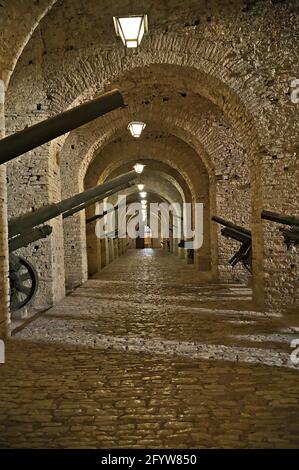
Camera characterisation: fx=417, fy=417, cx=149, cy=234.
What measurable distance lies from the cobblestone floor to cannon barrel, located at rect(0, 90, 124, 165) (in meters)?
2.07

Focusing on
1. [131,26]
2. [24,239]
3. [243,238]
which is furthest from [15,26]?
[243,238]

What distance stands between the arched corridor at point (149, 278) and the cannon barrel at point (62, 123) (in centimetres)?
1

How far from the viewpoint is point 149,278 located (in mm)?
12375

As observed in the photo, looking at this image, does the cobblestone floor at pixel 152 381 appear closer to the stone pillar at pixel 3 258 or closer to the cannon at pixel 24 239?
the stone pillar at pixel 3 258

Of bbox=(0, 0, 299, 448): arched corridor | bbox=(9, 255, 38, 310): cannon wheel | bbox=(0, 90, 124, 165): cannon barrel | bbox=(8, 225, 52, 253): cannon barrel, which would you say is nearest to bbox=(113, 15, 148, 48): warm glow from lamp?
bbox=(0, 0, 299, 448): arched corridor

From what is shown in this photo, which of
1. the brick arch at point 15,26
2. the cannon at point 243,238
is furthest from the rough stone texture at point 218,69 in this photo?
the brick arch at point 15,26

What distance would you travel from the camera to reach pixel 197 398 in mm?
3354

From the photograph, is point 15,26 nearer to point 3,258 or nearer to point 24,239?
point 3,258

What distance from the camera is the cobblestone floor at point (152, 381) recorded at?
110 inches

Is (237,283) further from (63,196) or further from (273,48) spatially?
(273,48)
